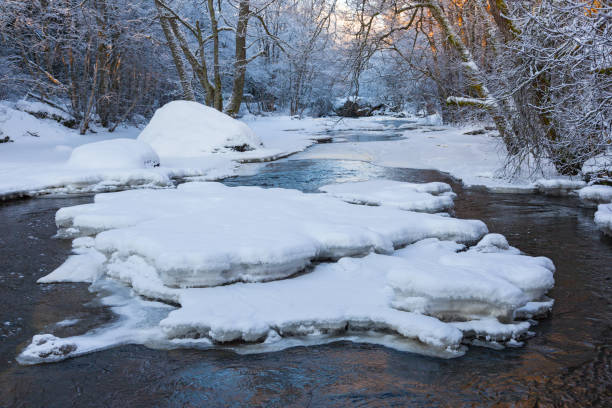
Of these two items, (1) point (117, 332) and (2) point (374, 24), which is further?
(2) point (374, 24)

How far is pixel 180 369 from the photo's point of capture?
3.16 metres

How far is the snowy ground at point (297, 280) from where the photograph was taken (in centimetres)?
350

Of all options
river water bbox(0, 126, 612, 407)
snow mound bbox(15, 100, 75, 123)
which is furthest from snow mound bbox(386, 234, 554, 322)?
snow mound bbox(15, 100, 75, 123)

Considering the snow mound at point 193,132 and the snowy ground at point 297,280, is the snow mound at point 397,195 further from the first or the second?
the snow mound at point 193,132

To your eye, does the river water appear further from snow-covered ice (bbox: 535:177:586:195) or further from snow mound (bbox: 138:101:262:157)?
snow mound (bbox: 138:101:262:157)

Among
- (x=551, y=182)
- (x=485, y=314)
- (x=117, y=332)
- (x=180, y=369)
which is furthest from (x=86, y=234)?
(x=551, y=182)

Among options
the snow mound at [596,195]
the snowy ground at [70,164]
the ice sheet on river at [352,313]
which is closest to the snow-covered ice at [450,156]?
the snow mound at [596,195]

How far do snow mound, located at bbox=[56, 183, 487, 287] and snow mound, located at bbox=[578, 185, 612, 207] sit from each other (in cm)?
339

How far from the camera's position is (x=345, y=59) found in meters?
12.3

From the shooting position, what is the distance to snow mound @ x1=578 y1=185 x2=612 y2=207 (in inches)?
305

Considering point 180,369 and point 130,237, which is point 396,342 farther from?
point 130,237

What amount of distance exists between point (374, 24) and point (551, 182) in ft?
18.1

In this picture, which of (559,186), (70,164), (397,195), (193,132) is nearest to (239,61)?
(193,132)

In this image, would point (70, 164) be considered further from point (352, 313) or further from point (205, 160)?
point (352, 313)
